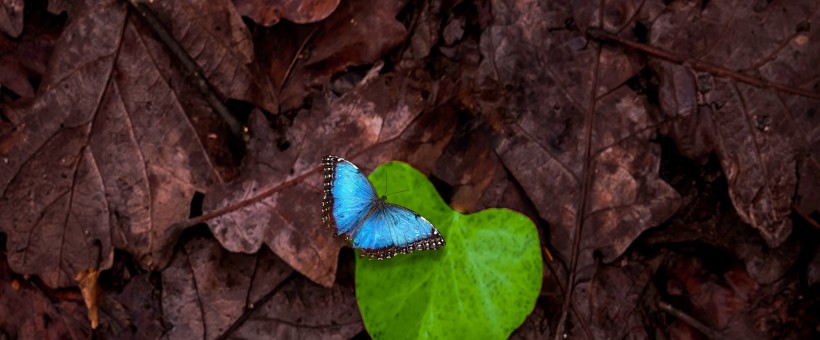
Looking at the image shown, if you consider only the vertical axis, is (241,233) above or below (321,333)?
above

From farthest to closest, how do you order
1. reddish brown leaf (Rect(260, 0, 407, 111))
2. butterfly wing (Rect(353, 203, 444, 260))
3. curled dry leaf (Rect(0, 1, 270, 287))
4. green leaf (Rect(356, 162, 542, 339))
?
reddish brown leaf (Rect(260, 0, 407, 111)) → curled dry leaf (Rect(0, 1, 270, 287)) → green leaf (Rect(356, 162, 542, 339)) → butterfly wing (Rect(353, 203, 444, 260))

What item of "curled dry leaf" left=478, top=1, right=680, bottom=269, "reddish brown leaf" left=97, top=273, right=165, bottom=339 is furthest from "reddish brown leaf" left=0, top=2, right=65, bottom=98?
"curled dry leaf" left=478, top=1, right=680, bottom=269

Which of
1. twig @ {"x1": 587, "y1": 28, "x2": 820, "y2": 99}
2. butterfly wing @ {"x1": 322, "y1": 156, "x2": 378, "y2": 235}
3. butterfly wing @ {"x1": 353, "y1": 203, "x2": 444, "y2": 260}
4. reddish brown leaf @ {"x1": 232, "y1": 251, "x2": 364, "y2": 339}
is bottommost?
reddish brown leaf @ {"x1": 232, "y1": 251, "x2": 364, "y2": 339}

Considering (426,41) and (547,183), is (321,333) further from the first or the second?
(426,41)

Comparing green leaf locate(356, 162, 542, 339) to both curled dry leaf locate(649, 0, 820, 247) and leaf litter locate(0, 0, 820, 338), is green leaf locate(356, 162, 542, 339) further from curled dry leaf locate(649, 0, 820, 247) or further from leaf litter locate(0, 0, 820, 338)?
curled dry leaf locate(649, 0, 820, 247)

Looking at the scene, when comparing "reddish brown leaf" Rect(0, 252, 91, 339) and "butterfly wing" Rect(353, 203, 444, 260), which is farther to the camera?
"reddish brown leaf" Rect(0, 252, 91, 339)

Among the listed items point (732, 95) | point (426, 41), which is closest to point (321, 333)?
point (426, 41)


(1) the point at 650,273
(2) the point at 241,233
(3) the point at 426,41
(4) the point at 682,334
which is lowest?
(4) the point at 682,334
